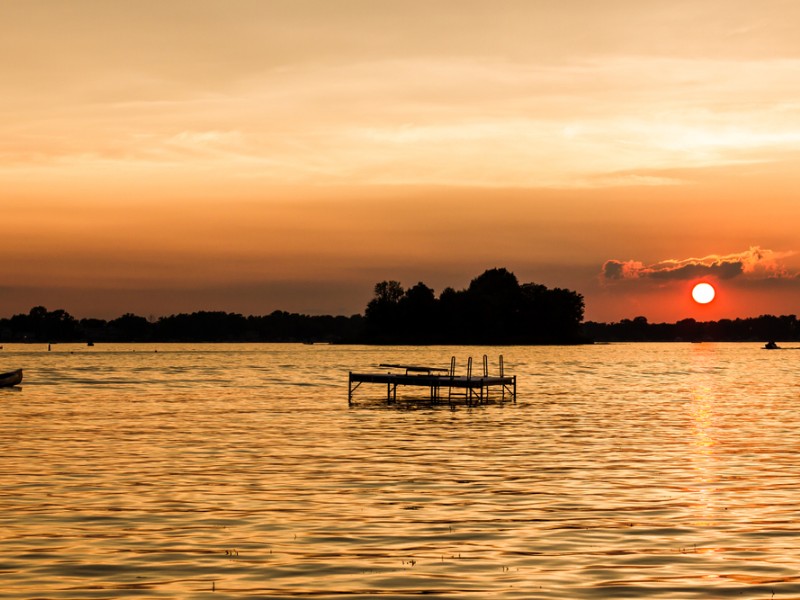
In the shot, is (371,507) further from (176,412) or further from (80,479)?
(176,412)

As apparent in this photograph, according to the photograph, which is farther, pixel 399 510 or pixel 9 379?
pixel 9 379

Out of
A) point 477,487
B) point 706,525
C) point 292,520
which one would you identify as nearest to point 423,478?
point 477,487

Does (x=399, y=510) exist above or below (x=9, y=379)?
below

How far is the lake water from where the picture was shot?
57.0 feet

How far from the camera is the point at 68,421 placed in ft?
183

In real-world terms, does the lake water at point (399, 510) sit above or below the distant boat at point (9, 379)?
below

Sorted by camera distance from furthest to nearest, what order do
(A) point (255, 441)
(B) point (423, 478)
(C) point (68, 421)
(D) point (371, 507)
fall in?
(C) point (68, 421)
(A) point (255, 441)
(B) point (423, 478)
(D) point (371, 507)

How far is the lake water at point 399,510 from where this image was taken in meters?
17.4

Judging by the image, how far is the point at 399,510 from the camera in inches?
972

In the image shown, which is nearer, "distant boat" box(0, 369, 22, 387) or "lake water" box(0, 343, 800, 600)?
"lake water" box(0, 343, 800, 600)

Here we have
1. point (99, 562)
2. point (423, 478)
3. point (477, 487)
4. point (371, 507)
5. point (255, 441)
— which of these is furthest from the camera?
point (255, 441)

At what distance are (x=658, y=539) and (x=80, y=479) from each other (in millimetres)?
17242

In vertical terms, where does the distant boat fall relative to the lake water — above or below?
above

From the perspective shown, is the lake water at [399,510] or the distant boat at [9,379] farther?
the distant boat at [9,379]
